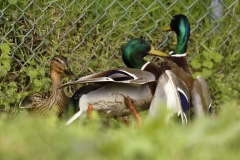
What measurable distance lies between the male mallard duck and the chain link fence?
1.11ft

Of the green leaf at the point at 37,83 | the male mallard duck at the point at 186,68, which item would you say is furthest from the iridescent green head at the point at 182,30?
the green leaf at the point at 37,83

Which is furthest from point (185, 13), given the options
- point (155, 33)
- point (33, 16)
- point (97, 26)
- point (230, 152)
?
point (230, 152)

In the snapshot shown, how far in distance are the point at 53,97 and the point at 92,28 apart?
842mm

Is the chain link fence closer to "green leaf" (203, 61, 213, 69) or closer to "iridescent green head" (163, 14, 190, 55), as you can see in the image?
"green leaf" (203, 61, 213, 69)

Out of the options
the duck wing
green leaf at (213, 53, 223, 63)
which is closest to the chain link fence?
green leaf at (213, 53, 223, 63)

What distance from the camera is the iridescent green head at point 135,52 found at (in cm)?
530

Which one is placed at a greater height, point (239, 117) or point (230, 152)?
point (230, 152)

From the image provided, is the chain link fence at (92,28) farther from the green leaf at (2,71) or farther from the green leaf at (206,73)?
the green leaf at (206,73)

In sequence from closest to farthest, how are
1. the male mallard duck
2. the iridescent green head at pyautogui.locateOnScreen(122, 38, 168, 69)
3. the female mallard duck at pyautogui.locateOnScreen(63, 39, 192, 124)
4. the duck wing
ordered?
the duck wing → the female mallard duck at pyautogui.locateOnScreen(63, 39, 192, 124) → the male mallard duck → the iridescent green head at pyautogui.locateOnScreen(122, 38, 168, 69)

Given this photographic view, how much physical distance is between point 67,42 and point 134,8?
Answer: 67 centimetres

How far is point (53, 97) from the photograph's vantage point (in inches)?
202

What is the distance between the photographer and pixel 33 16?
5.61 meters

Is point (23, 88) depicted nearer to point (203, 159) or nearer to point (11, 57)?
point (11, 57)

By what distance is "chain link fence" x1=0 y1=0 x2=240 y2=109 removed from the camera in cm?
555
